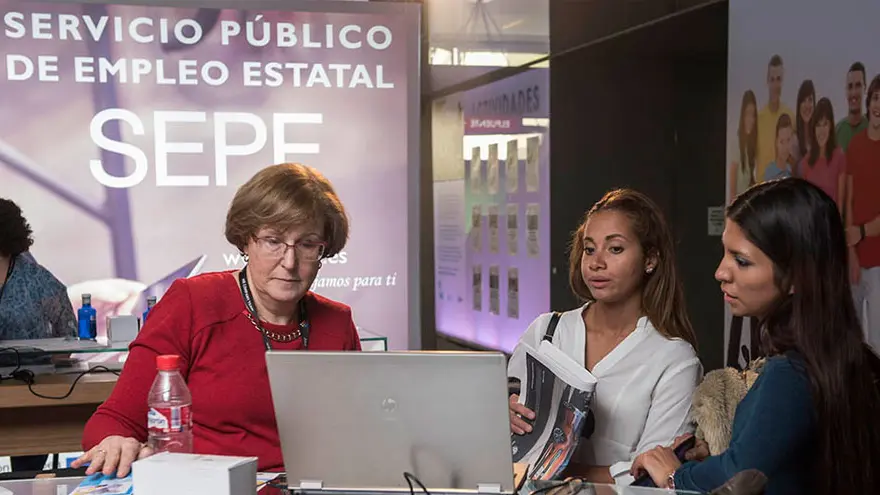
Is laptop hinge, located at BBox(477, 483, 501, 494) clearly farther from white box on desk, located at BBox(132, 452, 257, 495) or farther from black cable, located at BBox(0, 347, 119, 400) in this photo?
black cable, located at BBox(0, 347, 119, 400)

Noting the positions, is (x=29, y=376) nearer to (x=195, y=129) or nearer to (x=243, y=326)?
(x=195, y=129)

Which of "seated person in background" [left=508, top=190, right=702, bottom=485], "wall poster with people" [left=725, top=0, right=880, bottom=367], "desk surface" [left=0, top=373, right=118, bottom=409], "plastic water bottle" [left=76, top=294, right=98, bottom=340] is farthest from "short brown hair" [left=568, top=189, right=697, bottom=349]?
"plastic water bottle" [left=76, top=294, right=98, bottom=340]

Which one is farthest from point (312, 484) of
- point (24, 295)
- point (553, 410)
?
point (24, 295)

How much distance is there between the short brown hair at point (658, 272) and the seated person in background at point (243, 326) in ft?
2.57

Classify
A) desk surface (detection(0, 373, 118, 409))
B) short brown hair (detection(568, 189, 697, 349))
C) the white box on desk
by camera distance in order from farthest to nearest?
→ desk surface (detection(0, 373, 118, 409)) → short brown hair (detection(568, 189, 697, 349)) → the white box on desk

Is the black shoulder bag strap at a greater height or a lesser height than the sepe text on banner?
lesser

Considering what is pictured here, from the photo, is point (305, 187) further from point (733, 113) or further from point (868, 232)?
point (733, 113)

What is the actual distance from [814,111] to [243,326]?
3163 mm

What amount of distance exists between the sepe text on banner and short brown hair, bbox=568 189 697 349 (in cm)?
196

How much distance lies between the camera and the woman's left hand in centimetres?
202

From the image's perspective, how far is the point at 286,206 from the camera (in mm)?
2205

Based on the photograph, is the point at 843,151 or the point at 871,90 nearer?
the point at 871,90

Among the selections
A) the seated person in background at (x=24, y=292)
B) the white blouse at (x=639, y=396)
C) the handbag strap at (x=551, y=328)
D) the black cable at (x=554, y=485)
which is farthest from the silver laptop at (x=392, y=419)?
the seated person in background at (x=24, y=292)

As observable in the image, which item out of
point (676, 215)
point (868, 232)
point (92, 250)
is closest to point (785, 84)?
point (868, 232)
